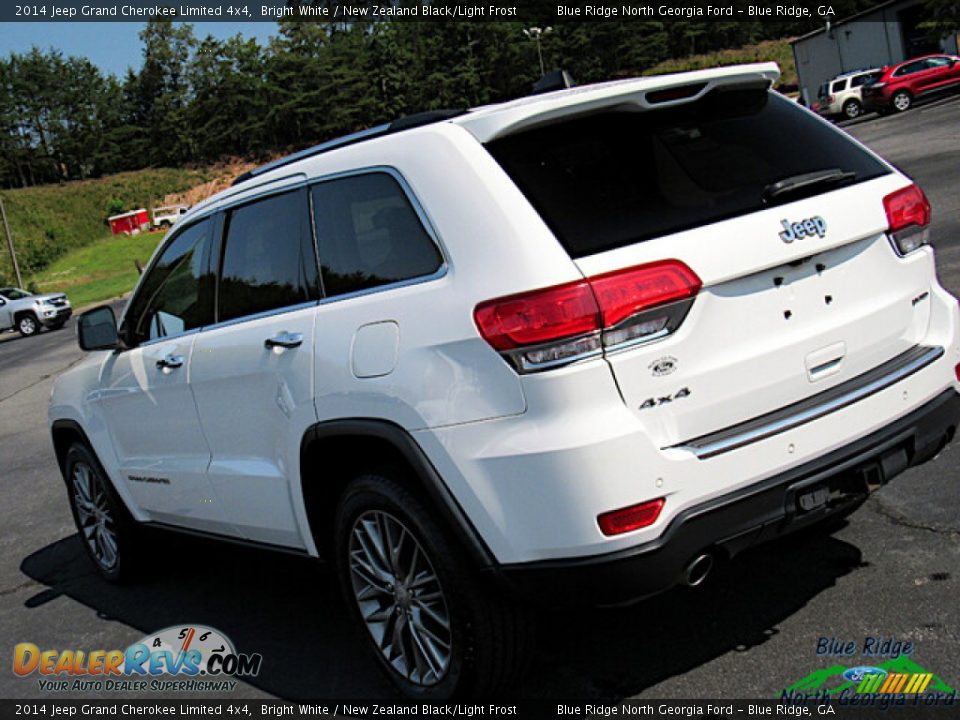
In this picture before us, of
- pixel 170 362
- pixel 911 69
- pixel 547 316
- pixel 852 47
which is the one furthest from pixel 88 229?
pixel 547 316

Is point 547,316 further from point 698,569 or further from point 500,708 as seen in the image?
point 500,708

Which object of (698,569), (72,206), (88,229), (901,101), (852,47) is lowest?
(698,569)

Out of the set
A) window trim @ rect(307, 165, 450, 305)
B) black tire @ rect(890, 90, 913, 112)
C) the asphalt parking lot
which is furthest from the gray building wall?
window trim @ rect(307, 165, 450, 305)

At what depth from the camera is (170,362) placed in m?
4.59

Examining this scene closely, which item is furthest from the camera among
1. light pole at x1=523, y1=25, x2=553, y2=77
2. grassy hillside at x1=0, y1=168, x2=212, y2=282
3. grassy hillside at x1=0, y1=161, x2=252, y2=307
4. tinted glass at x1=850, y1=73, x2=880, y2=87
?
grassy hillside at x1=0, y1=168, x2=212, y2=282

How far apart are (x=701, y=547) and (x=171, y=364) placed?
255 cm

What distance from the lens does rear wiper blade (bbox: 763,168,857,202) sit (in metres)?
3.32

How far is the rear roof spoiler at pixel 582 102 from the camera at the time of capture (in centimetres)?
324

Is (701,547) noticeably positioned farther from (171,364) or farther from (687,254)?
(171,364)

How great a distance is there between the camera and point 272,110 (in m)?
133

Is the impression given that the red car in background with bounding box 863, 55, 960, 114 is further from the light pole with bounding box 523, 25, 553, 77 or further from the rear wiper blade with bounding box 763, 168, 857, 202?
the rear wiper blade with bounding box 763, 168, 857, 202

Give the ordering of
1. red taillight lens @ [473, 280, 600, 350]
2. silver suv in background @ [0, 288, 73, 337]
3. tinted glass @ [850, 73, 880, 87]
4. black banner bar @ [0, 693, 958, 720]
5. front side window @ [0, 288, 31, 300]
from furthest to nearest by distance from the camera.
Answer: tinted glass @ [850, 73, 880, 87]
front side window @ [0, 288, 31, 300]
silver suv in background @ [0, 288, 73, 337]
black banner bar @ [0, 693, 958, 720]
red taillight lens @ [473, 280, 600, 350]

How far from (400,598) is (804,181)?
190cm

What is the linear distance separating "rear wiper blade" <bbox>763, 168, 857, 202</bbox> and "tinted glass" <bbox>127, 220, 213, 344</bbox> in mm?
2340
